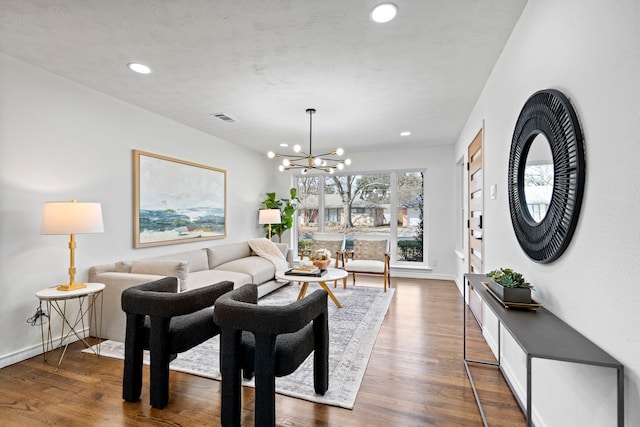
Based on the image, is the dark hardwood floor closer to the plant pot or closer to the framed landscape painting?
the plant pot

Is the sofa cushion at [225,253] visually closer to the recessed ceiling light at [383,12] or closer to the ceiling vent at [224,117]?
the ceiling vent at [224,117]

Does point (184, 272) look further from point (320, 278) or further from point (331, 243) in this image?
point (331, 243)

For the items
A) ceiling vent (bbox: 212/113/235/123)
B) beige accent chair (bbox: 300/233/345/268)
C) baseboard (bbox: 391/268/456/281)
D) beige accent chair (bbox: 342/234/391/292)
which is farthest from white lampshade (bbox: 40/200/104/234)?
baseboard (bbox: 391/268/456/281)

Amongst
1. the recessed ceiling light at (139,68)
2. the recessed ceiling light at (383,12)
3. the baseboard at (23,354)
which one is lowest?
the baseboard at (23,354)

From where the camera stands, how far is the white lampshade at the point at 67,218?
98.0 inches

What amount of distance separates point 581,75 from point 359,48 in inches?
59.4

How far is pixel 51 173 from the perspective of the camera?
112 inches

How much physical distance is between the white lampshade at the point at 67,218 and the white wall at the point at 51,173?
343mm

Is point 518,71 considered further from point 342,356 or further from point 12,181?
point 12,181

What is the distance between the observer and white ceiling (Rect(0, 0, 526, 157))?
1961 millimetres

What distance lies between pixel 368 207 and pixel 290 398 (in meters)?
4.73

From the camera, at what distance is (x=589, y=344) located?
121 centimetres

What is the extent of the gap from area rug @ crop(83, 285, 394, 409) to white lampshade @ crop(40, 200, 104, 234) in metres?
1.13

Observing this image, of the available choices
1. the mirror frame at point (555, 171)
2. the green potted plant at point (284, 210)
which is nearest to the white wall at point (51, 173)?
the green potted plant at point (284, 210)
